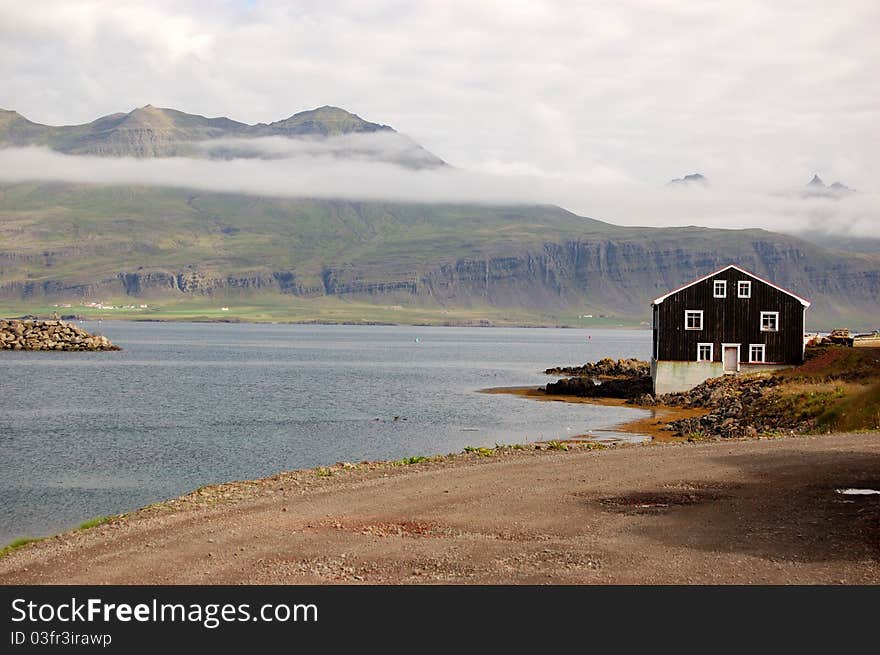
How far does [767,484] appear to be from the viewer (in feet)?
82.9

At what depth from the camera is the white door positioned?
76.1 metres

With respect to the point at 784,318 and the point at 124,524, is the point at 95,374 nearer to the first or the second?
the point at 784,318

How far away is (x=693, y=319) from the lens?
75875mm

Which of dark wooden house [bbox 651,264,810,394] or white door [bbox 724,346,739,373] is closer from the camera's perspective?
dark wooden house [bbox 651,264,810,394]

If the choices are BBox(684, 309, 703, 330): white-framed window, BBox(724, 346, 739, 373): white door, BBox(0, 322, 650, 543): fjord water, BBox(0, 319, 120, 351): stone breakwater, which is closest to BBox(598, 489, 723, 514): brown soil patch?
BBox(0, 322, 650, 543): fjord water

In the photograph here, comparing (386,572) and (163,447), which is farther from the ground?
(386,572)

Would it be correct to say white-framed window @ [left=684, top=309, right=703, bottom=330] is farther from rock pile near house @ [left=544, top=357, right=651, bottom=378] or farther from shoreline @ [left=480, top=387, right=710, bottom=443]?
rock pile near house @ [left=544, top=357, right=651, bottom=378]

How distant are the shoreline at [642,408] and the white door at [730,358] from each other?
5.55 meters

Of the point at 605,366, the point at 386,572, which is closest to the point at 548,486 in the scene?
the point at 386,572

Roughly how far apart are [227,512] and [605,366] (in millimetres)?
93125

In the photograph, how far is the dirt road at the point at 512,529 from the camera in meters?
17.1

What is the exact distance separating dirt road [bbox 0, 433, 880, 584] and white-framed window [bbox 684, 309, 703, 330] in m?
46.1

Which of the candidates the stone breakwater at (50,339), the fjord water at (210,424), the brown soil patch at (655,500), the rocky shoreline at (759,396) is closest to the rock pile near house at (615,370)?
the fjord water at (210,424)
